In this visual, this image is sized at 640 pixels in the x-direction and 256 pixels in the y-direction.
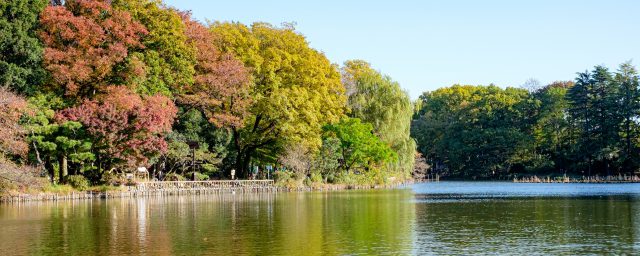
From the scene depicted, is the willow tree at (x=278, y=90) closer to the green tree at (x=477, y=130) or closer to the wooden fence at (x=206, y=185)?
the wooden fence at (x=206, y=185)

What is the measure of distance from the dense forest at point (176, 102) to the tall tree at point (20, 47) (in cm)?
7

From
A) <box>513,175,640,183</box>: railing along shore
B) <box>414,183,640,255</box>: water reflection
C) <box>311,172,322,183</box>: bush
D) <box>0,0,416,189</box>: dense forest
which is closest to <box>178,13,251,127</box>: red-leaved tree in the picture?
<box>0,0,416,189</box>: dense forest

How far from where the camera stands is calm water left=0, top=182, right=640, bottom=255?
1995 centimetres

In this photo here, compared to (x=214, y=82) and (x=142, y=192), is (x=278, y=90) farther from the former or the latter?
(x=142, y=192)

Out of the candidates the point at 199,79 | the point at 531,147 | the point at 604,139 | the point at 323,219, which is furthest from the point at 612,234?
the point at 531,147

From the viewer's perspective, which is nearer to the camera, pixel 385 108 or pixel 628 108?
pixel 385 108


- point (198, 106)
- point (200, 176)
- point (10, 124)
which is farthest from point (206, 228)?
point (198, 106)

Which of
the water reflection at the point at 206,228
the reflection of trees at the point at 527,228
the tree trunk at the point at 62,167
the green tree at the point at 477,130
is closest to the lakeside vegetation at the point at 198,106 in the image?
the tree trunk at the point at 62,167

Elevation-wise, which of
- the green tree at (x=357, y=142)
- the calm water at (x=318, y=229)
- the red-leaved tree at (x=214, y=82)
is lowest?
the calm water at (x=318, y=229)

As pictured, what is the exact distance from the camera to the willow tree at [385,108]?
212 feet

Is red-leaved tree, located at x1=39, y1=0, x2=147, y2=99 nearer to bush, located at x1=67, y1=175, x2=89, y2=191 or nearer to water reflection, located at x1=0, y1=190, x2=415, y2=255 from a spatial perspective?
bush, located at x1=67, y1=175, x2=89, y2=191

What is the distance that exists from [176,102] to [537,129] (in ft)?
174

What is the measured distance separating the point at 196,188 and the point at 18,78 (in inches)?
545

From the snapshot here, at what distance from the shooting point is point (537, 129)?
92.8 m
